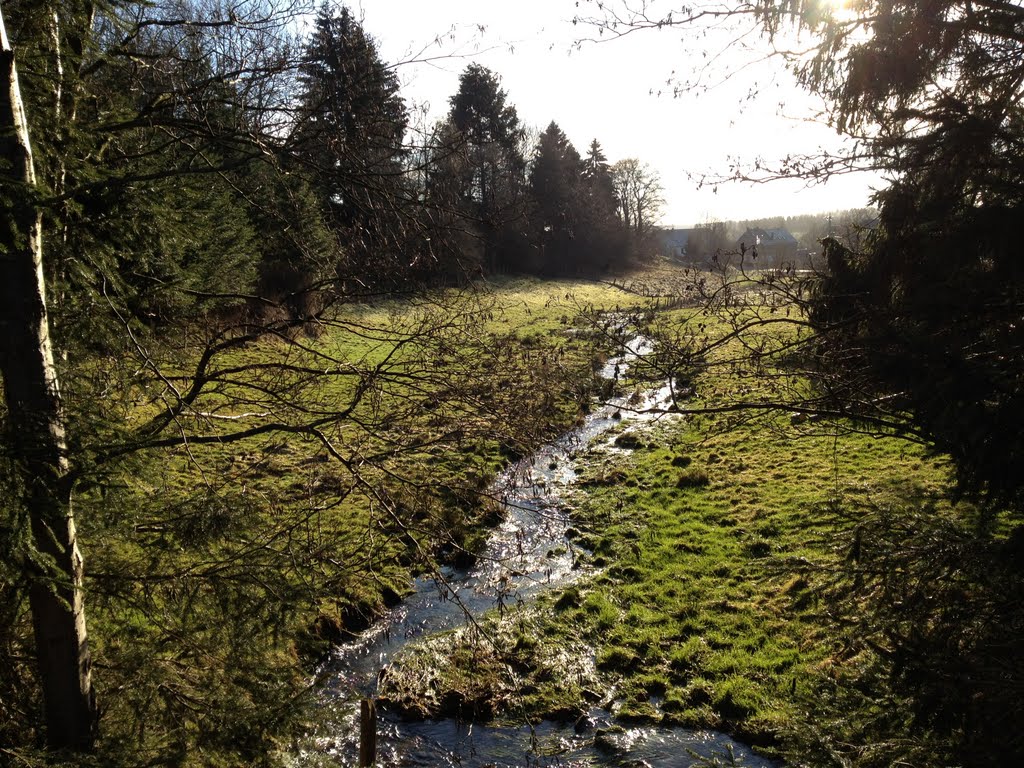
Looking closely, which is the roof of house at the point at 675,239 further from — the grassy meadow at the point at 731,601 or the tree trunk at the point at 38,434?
the tree trunk at the point at 38,434

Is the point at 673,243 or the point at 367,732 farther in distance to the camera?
the point at 673,243

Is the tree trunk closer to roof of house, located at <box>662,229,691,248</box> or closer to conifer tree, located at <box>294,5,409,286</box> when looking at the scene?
conifer tree, located at <box>294,5,409,286</box>

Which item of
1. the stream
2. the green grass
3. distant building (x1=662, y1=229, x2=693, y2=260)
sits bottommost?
the stream

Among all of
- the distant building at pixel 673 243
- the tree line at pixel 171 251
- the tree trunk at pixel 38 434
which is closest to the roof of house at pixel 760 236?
the tree line at pixel 171 251

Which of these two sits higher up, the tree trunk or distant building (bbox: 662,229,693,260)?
distant building (bbox: 662,229,693,260)

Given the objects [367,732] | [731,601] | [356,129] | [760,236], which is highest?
[356,129]

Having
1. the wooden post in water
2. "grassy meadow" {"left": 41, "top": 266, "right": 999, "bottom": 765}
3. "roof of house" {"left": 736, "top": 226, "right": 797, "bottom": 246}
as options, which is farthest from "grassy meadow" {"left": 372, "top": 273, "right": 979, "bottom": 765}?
the wooden post in water

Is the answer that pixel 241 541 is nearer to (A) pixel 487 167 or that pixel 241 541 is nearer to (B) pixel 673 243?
(A) pixel 487 167

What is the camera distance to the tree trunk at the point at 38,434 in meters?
3.11

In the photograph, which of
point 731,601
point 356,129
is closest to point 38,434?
point 356,129

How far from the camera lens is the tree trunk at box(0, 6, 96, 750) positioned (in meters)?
3.11

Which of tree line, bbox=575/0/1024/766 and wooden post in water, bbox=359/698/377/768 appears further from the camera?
wooden post in water, bbox=359/698/377/768

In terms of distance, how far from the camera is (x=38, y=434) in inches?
130

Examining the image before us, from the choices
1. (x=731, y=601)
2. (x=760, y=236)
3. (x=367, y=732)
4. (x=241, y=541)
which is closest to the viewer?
(x=241, y=541)
